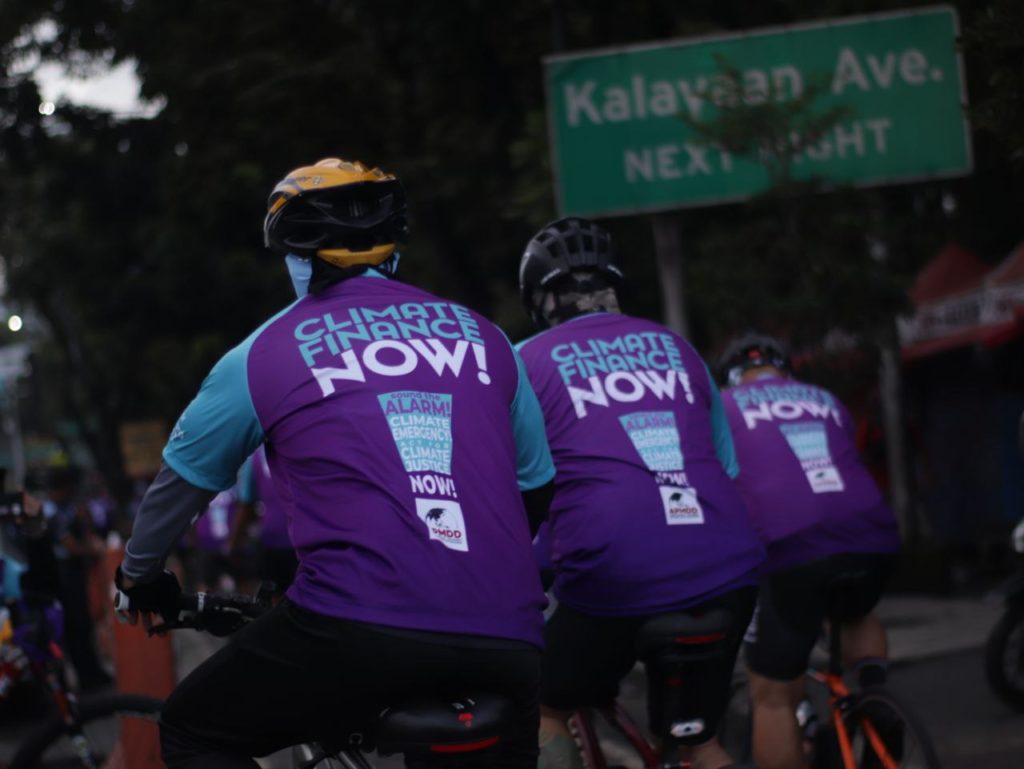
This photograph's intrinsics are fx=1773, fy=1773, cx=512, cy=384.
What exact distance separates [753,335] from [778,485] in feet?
2.41

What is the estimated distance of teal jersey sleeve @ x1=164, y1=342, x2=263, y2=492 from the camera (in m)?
3.47

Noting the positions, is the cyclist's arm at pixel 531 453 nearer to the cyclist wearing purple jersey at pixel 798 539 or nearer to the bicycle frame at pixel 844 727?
the bicycle frame at pixel 844 727

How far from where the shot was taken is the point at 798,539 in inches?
227

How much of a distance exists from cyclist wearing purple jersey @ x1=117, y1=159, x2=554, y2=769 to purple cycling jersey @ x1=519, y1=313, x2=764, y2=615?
106 centimetres

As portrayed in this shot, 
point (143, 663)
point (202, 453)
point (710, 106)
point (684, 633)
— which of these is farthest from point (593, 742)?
point (710, 106)

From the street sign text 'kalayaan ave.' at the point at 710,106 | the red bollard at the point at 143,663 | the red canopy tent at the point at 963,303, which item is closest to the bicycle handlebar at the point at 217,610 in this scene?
the red bollard at the point at 143,663

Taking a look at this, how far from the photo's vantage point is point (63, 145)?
23.4 meters

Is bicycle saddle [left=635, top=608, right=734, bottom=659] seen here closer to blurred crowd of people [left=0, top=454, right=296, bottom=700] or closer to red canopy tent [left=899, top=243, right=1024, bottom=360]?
blurred crowd of people [left=0, top=454, right=296, bottom=700]

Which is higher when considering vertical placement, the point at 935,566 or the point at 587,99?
the point at 587,99

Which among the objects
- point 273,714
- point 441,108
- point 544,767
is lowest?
point 544,767

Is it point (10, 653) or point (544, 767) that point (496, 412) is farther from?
point (10, 653)

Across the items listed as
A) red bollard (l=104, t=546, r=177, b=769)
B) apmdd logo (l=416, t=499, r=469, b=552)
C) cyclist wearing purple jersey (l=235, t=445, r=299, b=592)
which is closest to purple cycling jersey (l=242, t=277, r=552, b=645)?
apmdd logo (l=416, t=499, r=469, b=552)

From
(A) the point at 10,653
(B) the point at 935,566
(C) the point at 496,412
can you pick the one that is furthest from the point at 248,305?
(C) the point at 496,412

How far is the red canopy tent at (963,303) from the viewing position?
15.8 meters
